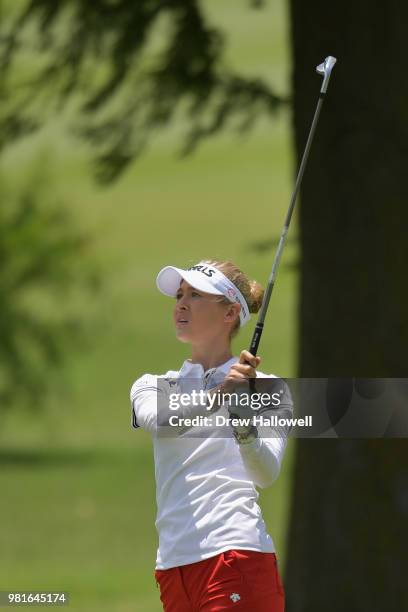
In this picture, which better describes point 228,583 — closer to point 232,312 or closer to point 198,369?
point 198,369

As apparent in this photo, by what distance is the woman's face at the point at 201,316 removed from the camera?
4.24 meters

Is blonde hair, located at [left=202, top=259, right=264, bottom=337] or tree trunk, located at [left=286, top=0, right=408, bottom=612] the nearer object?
blonde hair, located at [left=202, top=259, right=264, bottom=337]

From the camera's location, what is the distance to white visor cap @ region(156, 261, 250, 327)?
4.21 m

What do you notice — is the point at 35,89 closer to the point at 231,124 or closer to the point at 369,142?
the point at 231,124

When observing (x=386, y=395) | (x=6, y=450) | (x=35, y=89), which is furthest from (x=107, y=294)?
(x=386, y=395)

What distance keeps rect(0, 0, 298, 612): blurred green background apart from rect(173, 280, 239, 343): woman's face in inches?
163

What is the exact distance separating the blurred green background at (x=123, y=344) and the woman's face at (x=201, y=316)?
414 centimetres

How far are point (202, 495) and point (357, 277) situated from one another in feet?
13.8

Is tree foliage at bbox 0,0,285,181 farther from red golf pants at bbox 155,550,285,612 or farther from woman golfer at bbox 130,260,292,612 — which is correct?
red golf pants at bbox 155,550,285,612

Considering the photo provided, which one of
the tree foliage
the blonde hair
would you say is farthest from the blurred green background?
the blonde hair

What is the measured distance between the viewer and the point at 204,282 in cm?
422

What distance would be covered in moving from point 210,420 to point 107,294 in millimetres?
25294

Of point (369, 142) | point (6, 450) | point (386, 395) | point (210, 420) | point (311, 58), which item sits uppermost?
point (6, 450)

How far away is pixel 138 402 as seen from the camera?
165 inches
